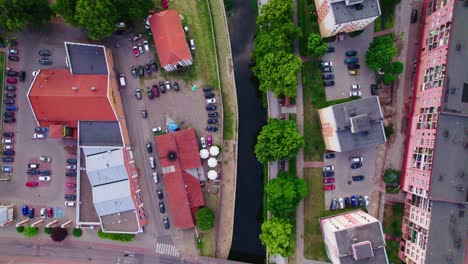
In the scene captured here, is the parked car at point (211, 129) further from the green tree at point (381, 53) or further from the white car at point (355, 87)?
the green tree at point (381, 53)

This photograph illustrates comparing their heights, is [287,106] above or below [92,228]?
above

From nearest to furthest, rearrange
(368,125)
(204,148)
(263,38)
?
1. (368,125)
2. (263,38)
3. (204,148)

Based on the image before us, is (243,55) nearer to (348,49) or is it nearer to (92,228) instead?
(348,49)

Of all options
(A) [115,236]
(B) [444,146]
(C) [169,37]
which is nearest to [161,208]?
(A) [115,236]

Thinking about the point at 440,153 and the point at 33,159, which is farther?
the point at 33,159

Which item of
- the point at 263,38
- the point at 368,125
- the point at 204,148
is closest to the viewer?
the point at 368,125

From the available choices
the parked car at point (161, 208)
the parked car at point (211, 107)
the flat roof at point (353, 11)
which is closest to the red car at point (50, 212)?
the parked car at point (161, 208)

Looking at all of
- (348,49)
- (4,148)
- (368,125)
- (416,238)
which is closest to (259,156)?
(368,125)
